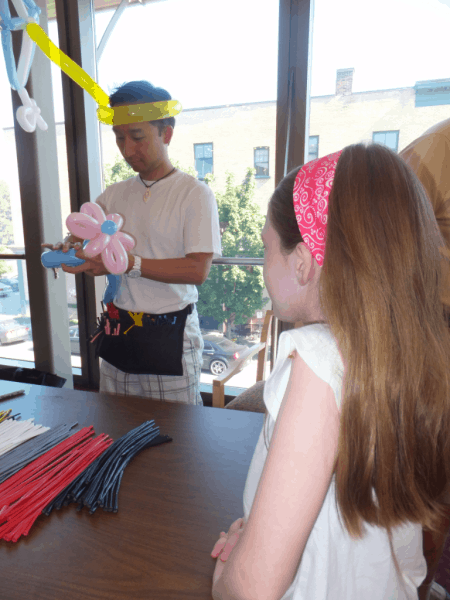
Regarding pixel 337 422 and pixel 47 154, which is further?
pixel 47 154

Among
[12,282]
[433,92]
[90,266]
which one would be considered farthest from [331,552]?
[12,282]

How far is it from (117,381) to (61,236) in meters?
1.83

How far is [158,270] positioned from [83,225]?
13.0 inches

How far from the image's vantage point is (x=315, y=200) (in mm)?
620

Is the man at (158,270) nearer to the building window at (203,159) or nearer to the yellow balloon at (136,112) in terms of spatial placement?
the yellow balloon at (136,112)

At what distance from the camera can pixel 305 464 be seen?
49 centimetres

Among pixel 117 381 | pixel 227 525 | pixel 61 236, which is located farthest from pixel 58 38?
Answer: pixel 227 525

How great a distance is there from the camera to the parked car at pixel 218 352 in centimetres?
287

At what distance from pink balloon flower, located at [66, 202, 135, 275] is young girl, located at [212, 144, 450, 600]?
0.84 metres

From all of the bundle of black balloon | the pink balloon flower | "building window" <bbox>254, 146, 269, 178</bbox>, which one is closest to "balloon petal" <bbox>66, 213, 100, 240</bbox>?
the pink balloon flower

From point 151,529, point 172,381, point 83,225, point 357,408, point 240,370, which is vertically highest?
point 83,225

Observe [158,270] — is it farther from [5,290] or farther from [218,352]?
[5,290]

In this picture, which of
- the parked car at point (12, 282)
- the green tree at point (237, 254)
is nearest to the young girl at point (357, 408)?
the green tree at point (237, 254)

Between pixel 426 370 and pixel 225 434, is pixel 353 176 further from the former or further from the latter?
pixel 225 434
